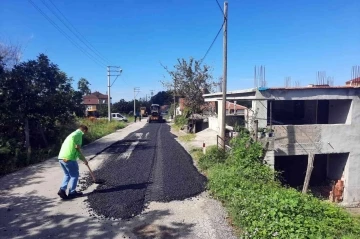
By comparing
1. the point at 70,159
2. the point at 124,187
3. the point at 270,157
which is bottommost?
the point at 124,187

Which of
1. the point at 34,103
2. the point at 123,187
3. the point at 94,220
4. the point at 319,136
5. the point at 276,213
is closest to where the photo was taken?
the point at 276,213

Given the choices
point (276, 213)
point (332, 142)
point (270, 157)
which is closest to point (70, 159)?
point (276, 213)

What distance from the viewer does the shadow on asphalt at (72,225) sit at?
4559mm

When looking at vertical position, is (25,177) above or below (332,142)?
below

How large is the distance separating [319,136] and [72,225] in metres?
9.88

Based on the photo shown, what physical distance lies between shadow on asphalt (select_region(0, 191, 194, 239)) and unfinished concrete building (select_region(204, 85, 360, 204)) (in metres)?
6.28

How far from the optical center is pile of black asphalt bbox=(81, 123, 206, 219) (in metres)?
Answer: 5.74

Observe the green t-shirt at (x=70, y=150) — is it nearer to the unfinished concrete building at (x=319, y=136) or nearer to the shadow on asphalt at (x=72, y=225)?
the shadow on asphalt at (x=72, y=225)

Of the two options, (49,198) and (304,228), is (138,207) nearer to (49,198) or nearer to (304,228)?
(49,198)

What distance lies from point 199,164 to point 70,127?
33.5 ft

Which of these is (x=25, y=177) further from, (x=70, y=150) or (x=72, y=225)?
(x=72, y=225)

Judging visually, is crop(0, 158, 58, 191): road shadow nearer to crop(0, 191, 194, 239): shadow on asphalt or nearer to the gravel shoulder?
the gravel shoulder

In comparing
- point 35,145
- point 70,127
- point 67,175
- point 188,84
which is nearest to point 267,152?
point 67,175

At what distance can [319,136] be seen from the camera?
1108 centimetres
